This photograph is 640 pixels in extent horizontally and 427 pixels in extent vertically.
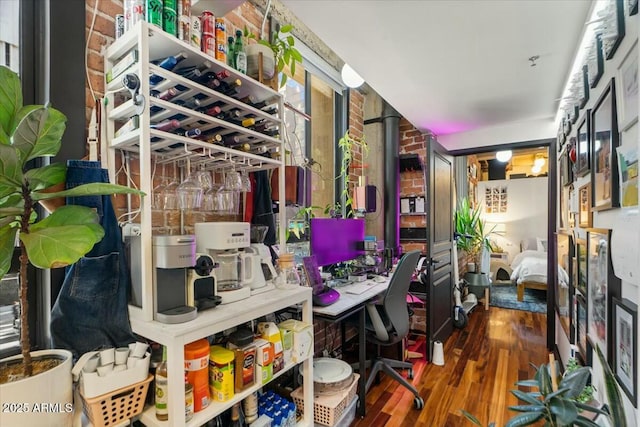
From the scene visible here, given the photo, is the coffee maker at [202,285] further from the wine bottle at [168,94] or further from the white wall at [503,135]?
the white wall at [503,135]

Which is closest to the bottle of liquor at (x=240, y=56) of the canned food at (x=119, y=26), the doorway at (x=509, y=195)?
the canned food at (x=119, y=26)

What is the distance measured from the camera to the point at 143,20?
3.37ft

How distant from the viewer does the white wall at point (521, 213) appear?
6414mm

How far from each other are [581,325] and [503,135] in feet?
7.01

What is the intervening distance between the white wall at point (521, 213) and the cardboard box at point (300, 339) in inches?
262

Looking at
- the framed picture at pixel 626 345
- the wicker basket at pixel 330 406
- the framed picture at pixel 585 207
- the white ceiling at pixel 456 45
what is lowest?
the wicker basket at pixel 330 406

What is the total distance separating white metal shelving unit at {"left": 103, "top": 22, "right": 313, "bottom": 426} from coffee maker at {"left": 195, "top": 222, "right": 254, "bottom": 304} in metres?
0.06

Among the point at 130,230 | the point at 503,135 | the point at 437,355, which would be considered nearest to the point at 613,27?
the point at 130,230

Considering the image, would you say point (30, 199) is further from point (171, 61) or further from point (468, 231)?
point (468, 231)

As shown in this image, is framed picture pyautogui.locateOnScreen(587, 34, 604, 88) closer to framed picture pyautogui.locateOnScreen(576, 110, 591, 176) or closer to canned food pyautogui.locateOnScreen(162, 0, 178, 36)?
framed picture pyautogui.locateOnScreen(576, 110, 591, 176)

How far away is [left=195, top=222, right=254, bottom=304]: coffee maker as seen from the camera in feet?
3.95

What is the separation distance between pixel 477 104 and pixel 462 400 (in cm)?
232

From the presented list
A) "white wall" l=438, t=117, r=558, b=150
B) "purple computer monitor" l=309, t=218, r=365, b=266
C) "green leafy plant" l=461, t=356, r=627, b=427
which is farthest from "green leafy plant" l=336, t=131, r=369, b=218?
"green leafy plant" l=461, t=356, r=627, b=427

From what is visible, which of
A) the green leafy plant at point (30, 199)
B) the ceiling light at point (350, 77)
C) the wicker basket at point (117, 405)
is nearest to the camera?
the green leafy plant at point (30, 199)
